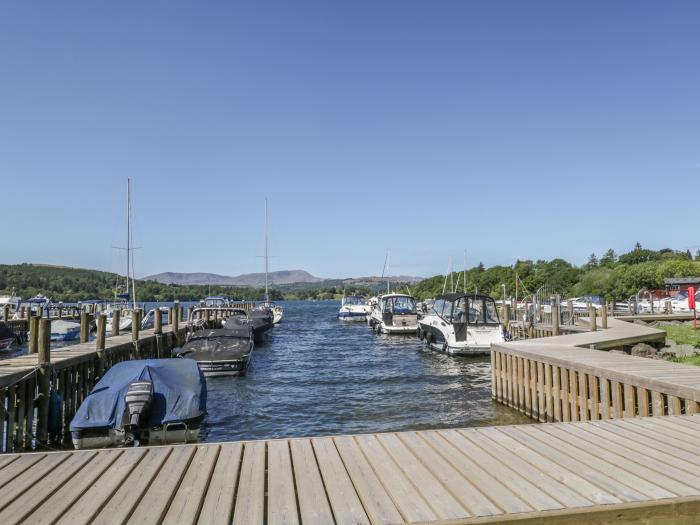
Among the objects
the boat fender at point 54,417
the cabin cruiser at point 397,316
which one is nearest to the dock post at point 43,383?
the boat fender at point 54,417

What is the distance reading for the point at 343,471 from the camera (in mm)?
4633

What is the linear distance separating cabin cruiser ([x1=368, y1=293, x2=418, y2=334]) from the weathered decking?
30.6 metres

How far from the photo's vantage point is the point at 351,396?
52.4 ft

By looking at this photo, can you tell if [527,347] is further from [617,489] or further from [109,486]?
[109,486]

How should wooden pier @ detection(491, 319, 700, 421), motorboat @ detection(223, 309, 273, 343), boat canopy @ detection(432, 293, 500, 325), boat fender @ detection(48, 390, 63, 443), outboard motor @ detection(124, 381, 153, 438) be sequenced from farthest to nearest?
1. motorboat @ detection(223, 309, 273, 343)
2. boat canopy @ detection(432, 293, 500, 325)
3. boat fender @ detection(48, 390, 63, 443)
4. outboard motor @ detection(124, 381, 153, 438)
5. wooden pier @ detection(491, 319, 700, 421)

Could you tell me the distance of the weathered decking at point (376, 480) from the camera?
3756 millimetres

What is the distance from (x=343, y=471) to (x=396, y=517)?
1.08 meters

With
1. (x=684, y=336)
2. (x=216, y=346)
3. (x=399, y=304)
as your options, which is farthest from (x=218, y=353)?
(x=399, y=304)

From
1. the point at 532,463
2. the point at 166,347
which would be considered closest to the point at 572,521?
the point at 532,463

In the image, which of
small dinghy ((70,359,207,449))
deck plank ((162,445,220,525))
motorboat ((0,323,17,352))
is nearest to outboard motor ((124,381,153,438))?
small dinghy ((70,359,207,449))

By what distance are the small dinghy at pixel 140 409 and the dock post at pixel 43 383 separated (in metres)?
1.99

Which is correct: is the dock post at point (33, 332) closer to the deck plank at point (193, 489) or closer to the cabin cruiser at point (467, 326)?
the deck plank at point (193, 489)

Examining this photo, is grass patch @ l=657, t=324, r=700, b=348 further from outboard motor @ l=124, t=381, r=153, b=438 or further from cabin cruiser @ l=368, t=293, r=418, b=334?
outboard motor @ l=124, t=381, r=153, b=438

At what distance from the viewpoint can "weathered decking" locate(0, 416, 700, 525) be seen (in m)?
3.76
